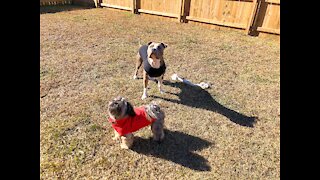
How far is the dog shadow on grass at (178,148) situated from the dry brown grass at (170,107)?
0.05 ft

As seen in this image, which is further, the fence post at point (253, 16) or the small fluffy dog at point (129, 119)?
the fence post at point (253, 16)

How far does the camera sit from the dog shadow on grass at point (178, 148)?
12.4 feet

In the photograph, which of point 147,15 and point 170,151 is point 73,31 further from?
point 170,151

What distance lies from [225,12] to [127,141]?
8.36 m

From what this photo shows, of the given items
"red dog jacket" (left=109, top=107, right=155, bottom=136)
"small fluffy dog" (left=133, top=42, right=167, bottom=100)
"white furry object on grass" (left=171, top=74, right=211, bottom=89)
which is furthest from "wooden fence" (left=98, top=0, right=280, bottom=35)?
"red dog jacket" (left=109, top=107, right=155, bottom=136)

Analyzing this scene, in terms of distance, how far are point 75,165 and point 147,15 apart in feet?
33.0

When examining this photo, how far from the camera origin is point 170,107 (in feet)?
16.9

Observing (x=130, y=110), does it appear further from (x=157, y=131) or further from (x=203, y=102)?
(x=203, y=102)

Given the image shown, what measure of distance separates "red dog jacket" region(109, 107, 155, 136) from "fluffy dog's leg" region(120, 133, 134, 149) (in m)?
0.15

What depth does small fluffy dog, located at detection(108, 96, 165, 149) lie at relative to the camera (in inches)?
133

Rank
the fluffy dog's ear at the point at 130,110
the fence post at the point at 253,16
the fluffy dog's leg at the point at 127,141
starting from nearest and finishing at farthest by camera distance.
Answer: the fluffy dog's ear at the point at 130,110 → the fluffy dog's leg at the point at 127,141 → the fence post at the point at 253,16

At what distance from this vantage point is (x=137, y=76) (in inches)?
244

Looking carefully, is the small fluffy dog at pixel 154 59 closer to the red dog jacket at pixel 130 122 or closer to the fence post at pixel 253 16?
the red dog jacket at pixel 130 122

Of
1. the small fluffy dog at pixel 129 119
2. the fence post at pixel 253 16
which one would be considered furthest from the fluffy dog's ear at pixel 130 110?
the fence post at pixel 253 16
